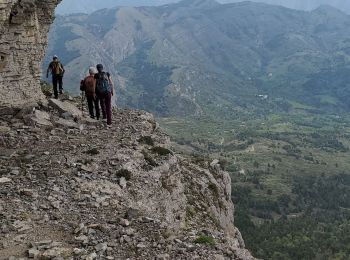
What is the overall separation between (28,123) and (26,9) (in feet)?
24.6

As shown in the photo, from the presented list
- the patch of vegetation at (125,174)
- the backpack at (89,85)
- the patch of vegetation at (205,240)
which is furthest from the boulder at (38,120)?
the patch of vegetation at (205,240)

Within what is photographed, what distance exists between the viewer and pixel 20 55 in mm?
33406

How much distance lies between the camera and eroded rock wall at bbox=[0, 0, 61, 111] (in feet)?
105

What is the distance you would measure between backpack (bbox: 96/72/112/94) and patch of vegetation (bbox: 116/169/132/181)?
829 cm

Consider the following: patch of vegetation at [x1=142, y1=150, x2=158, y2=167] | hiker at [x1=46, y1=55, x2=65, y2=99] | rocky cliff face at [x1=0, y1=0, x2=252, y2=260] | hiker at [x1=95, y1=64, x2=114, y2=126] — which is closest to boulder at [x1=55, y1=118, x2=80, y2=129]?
rocky cliff face at [x1=0, y1=0, x2=252, y2=260]

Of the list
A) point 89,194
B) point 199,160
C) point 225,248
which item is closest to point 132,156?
point 89,194

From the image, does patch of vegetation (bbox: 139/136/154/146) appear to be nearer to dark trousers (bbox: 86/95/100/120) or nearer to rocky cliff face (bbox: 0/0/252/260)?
rocky cliff face (bbox: 0/0/252/260)

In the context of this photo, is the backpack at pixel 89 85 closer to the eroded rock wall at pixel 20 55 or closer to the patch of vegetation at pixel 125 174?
the eroded rock wall at pixel 20 55

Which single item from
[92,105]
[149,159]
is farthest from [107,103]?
[149,159]

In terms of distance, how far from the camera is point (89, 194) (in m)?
23.7

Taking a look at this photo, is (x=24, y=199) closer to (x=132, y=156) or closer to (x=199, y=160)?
(x=132, y=156)

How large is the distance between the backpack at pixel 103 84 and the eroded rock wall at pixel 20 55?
181 inches

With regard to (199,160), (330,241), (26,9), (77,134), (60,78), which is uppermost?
(26,9)

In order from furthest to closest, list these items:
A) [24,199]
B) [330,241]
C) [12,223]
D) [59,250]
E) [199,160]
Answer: [330,241]
[199,160]
[24,199]
[12,223]
[59,250]
